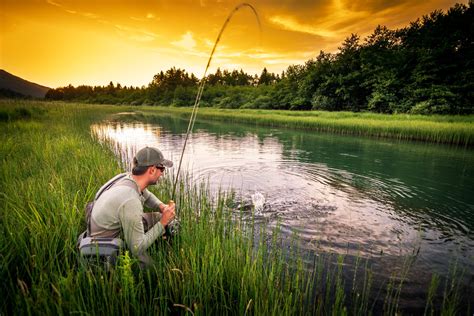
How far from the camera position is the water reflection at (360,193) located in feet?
17.7

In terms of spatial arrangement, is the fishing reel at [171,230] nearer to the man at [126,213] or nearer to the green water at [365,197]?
the man at [126,213]

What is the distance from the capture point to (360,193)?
8531mm

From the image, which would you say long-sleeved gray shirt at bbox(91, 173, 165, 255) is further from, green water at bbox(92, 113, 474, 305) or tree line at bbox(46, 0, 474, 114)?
tree line at bbox(46, 0, 474, 114)

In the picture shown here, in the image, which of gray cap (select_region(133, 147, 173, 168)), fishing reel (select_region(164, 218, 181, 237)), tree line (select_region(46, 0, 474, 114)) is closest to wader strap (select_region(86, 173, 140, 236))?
gray cap (select_region(133, 147, 173, 168))

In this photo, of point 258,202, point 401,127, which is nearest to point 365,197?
point 258,202

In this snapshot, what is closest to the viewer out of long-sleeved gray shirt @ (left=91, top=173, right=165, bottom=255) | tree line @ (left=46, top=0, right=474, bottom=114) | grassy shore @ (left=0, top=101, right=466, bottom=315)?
grassy shore @ (left=0, top=101, right=466, bottom=315)

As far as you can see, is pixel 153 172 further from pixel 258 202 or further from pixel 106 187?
pixel 258 202

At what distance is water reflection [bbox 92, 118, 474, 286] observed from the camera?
17.7ft

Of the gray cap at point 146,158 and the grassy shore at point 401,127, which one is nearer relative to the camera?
the gray cap at point 146,158

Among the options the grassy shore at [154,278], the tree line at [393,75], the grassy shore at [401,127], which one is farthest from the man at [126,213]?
the tree line at [393,75]

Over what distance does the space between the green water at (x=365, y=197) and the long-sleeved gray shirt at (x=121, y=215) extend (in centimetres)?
336

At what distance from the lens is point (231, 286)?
2.65m

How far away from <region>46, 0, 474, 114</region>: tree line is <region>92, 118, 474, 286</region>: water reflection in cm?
2396

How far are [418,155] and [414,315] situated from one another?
14.6m
